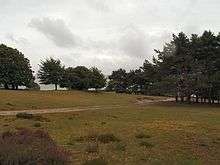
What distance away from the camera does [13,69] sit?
410 feet

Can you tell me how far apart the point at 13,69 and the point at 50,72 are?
51.8 feet

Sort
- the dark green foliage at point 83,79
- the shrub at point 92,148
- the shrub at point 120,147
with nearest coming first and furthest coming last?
1. the shrub at point 92,148
2. the shrub at point 120,147
3. the dark green foliage at point 83,79

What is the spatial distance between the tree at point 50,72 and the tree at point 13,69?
6.84 meters

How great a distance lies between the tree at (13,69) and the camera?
4894 inches

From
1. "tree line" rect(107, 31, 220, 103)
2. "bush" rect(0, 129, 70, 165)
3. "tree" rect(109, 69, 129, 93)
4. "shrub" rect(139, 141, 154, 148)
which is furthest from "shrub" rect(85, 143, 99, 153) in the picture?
"tree" rect(109, 69, 129, 93)

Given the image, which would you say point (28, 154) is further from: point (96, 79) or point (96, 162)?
point (96, 79)

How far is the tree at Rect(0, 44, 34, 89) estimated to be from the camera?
124312 millimetres

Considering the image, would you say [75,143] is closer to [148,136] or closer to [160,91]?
[148,136]

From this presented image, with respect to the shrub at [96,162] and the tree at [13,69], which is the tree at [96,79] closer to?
the tree at [13,69]

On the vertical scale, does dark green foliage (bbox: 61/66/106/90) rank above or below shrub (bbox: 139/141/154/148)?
above

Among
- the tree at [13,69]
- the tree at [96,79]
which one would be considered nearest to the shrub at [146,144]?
the tree at [13,69]

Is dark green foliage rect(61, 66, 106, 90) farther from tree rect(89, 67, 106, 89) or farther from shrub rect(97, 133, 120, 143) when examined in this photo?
shrub rect(97, 133, 120, 143)

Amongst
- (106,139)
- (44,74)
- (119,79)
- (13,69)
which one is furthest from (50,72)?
(106,139)

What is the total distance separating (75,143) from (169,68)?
74.2 meters
